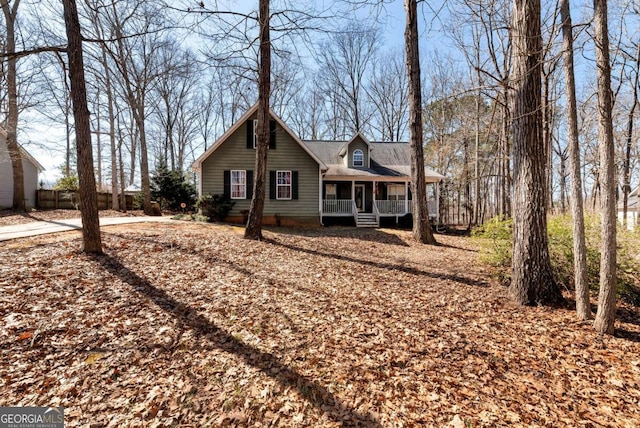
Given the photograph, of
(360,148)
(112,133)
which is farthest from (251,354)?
(112,133)

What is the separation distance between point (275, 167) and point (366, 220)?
5.95 m

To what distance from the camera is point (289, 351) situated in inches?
129

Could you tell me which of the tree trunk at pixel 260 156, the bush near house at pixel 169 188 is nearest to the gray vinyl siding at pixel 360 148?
the tree trunk at pixel 260 156

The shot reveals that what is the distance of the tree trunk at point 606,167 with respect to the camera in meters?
3.59

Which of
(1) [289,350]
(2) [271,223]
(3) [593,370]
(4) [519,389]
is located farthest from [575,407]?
(2) [271,223]

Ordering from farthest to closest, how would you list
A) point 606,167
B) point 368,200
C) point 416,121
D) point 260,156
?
1. point 368,200
2. point 416,121
3. point 260,156
4. point 606,167

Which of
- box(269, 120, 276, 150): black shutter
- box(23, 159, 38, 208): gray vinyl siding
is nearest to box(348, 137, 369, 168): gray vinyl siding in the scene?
box(269, 120, 276, 150): black shutter

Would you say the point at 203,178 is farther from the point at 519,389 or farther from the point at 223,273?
the point at 519,389

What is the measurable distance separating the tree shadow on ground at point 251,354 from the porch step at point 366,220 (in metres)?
12.4

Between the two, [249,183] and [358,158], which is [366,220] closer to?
[358,158]

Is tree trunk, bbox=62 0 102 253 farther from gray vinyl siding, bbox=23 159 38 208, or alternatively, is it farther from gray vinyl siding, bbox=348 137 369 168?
gray vinyl siding, bbox=23 159 38 208

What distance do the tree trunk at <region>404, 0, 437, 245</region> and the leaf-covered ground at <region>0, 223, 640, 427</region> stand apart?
520cm

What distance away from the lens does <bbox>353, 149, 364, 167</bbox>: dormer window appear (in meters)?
18.0

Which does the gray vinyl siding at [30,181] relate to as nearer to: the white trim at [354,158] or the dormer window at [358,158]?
the white trim at [354,158]
